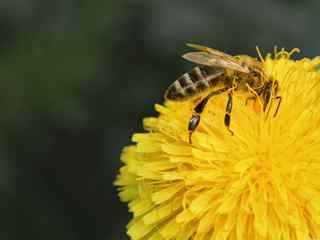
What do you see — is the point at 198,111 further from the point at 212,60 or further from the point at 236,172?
the point at 236,172

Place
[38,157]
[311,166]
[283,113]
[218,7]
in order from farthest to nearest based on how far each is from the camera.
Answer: [38,157] < [218,7] < [283,113] < [311,166]

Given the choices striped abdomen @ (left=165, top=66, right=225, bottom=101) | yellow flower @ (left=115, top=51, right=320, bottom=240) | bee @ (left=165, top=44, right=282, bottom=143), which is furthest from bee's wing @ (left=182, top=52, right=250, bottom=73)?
yellow flower @ (left=115, top=51, right=320, bottom=240)

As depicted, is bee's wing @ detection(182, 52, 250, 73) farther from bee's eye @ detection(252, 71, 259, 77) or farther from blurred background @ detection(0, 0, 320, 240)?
blurred background @ detection(0, 0, 320, 240)

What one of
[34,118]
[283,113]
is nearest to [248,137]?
[283,113]

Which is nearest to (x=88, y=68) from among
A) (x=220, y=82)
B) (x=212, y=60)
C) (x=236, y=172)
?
(x=220, y=82)

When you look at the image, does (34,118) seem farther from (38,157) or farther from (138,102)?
(138,102)

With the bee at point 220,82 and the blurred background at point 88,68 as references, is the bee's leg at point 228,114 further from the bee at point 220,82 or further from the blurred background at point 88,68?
the blurred background at point 88,68

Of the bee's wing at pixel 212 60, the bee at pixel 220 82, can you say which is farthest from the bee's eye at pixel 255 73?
the bee's wing at pixel 212 60
